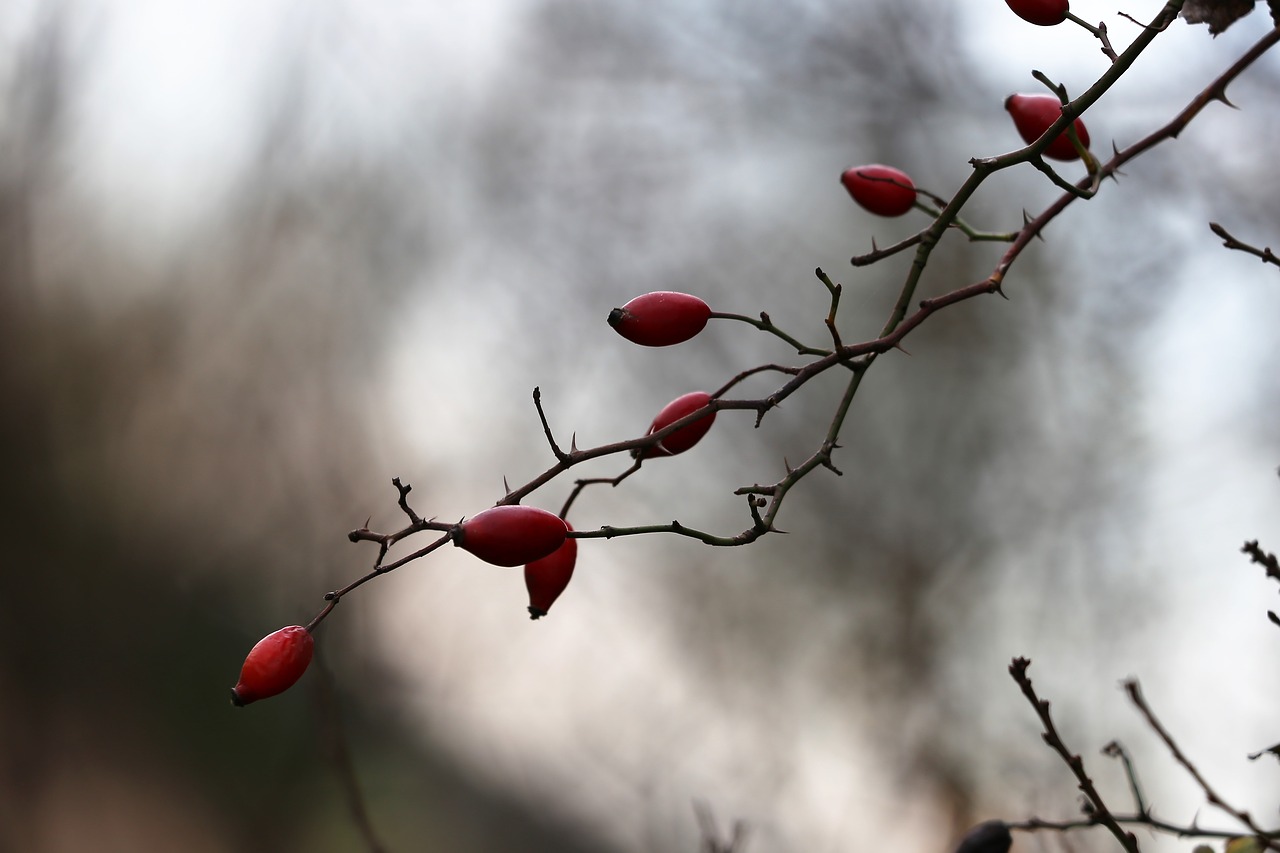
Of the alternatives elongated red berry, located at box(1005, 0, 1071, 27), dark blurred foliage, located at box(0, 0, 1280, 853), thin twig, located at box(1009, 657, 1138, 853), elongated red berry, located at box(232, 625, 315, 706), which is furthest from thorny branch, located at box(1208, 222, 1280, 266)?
dark blurred foliage, located at box(0, 0, 1280, 853)

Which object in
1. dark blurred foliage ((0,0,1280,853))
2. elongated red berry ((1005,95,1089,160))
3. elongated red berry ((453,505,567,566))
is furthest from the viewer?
dark blurred foliage ((0,0,1280,853))

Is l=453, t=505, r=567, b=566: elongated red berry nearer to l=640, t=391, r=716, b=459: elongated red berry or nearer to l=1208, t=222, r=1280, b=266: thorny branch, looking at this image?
l=640, t=391, r=716, b=459: elongated red berry

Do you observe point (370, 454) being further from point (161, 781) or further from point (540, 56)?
point (540, 56)

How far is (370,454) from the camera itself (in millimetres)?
4199

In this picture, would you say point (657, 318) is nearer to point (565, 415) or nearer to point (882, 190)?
point (882, 190)

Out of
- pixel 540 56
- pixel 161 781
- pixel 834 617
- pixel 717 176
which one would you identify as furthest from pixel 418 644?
pixel 540 56

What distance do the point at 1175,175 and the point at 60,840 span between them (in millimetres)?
5072

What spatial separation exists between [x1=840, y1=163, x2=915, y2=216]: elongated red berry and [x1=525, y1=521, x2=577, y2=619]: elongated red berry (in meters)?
0.49

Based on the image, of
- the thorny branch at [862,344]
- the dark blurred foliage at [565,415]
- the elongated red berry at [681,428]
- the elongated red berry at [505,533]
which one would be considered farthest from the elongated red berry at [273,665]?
the dark blurred foliage at [565,415]

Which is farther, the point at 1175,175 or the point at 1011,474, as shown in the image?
the point at 1011,474

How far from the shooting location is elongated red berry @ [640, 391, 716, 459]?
0.76 metres

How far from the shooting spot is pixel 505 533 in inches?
25.7

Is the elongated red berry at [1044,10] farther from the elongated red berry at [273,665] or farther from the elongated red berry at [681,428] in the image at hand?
the elongated red berry at [273,665]

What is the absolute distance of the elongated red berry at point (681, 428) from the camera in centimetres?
76
